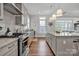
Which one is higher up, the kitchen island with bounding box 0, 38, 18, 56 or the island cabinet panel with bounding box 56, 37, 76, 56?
the kitchen island with bounding box 0, 38, 18, 56

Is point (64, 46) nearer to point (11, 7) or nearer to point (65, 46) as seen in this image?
point (65, 46)

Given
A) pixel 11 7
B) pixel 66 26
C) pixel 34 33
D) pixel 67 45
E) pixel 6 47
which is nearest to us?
pixel 6 47

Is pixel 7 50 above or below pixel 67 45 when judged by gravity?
above

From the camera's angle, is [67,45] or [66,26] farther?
[66,26]

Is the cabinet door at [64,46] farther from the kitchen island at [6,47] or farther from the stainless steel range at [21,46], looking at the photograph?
the kitchen island at [6,47]

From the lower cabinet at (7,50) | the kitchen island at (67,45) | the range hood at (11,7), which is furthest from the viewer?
the kitchen island at (67,45)

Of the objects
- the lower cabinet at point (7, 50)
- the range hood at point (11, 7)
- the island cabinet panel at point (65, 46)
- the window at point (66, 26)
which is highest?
the range hood at point (11, 7)

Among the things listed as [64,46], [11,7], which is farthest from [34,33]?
[11,7]

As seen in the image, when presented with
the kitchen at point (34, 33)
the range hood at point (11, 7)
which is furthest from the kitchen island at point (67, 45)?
the range hood at point (11, 7)

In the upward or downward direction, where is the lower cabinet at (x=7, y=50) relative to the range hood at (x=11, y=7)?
downward

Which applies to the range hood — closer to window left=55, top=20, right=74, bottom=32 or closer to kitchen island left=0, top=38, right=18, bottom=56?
kitchen island left=0, top=38, right=18, bottom=56

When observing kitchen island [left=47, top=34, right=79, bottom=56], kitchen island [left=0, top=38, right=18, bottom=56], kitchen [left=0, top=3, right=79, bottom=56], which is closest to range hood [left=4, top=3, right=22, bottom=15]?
kitchen [left=0, top=3, right=79, bottom=56]

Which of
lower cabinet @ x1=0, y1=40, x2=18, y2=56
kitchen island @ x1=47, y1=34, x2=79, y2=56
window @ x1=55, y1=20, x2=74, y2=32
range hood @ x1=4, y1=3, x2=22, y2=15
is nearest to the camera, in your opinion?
lower cabinet @ x1=0, y1=40, x2=18, y2=56

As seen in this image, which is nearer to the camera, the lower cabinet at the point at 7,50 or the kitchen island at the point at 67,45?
the lower cabinet at the point at 7,50
